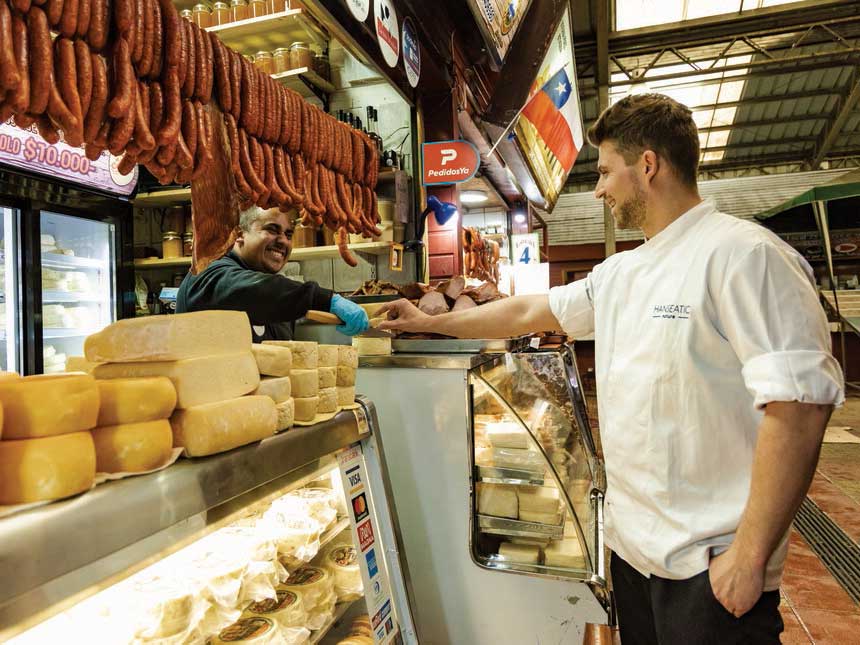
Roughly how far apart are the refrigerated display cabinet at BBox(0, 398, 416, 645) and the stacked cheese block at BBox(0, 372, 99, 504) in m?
0.04

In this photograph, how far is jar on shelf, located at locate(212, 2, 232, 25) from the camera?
4746 mm

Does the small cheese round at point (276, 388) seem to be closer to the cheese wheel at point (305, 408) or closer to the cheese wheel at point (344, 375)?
the cheese wheel at point (305, 408)

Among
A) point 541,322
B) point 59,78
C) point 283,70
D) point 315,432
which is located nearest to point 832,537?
point 541,322

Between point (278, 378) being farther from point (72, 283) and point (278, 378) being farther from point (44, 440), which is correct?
point (72, 283)

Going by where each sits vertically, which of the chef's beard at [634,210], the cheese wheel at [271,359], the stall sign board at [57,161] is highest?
the stall sign board at [57,161]

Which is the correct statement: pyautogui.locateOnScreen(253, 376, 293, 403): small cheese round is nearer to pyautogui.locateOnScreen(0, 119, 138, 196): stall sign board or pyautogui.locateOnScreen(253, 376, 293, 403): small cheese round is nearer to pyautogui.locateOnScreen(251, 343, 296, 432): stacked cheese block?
pyautogui.locateOnScreen(251, 343, 296, 432): stacked cheese block

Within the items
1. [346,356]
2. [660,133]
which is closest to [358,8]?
[660,133]

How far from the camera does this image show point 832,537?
13.8ft

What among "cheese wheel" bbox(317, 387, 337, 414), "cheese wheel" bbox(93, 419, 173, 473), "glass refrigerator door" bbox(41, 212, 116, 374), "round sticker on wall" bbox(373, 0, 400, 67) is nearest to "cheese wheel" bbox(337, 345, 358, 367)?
"cheese wheel" bbox(317, 387, 337, 414)

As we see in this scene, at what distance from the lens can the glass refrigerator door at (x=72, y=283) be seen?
449cm

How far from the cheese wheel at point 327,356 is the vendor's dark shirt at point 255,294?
955 millimetres

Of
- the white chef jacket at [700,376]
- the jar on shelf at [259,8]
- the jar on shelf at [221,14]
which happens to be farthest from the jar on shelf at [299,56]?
the white chef jacket at [700,376]

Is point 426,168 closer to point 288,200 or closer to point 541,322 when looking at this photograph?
point 288,200

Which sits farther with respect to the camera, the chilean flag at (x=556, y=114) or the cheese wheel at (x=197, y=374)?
the chilean flag at (x=556, y=114)
